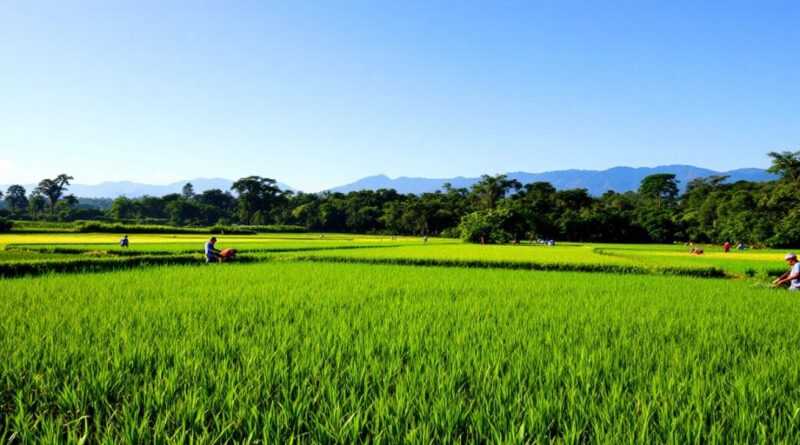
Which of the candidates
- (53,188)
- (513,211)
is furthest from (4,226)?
(53,188)

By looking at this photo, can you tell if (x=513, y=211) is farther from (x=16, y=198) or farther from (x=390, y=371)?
(x=16, y=198)

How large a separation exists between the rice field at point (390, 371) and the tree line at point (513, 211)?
4041 centimetres

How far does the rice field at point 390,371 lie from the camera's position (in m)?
2.68

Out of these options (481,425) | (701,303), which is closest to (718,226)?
(701,303)

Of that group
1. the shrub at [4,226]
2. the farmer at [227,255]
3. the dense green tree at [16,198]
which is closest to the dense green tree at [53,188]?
the dense green tree at [16,198]

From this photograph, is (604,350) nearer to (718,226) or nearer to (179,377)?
(179,377)

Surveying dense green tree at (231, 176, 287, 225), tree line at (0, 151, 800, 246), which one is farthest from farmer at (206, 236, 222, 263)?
dense green tree at (231, 176, 287, 225)

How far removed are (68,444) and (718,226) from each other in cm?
6172

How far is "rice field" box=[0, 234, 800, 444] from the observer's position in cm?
268

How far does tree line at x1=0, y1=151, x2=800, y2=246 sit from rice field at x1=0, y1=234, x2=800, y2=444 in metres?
40.4

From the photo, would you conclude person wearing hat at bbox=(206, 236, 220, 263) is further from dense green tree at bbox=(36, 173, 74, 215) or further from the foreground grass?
dense green tree at bbox=(36, 173, 74, 215)

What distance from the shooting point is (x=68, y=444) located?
7.85 ft

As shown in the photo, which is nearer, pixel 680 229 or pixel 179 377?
pixel 179 377

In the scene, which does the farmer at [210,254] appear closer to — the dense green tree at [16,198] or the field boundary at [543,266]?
the field boundary at [543,266]
